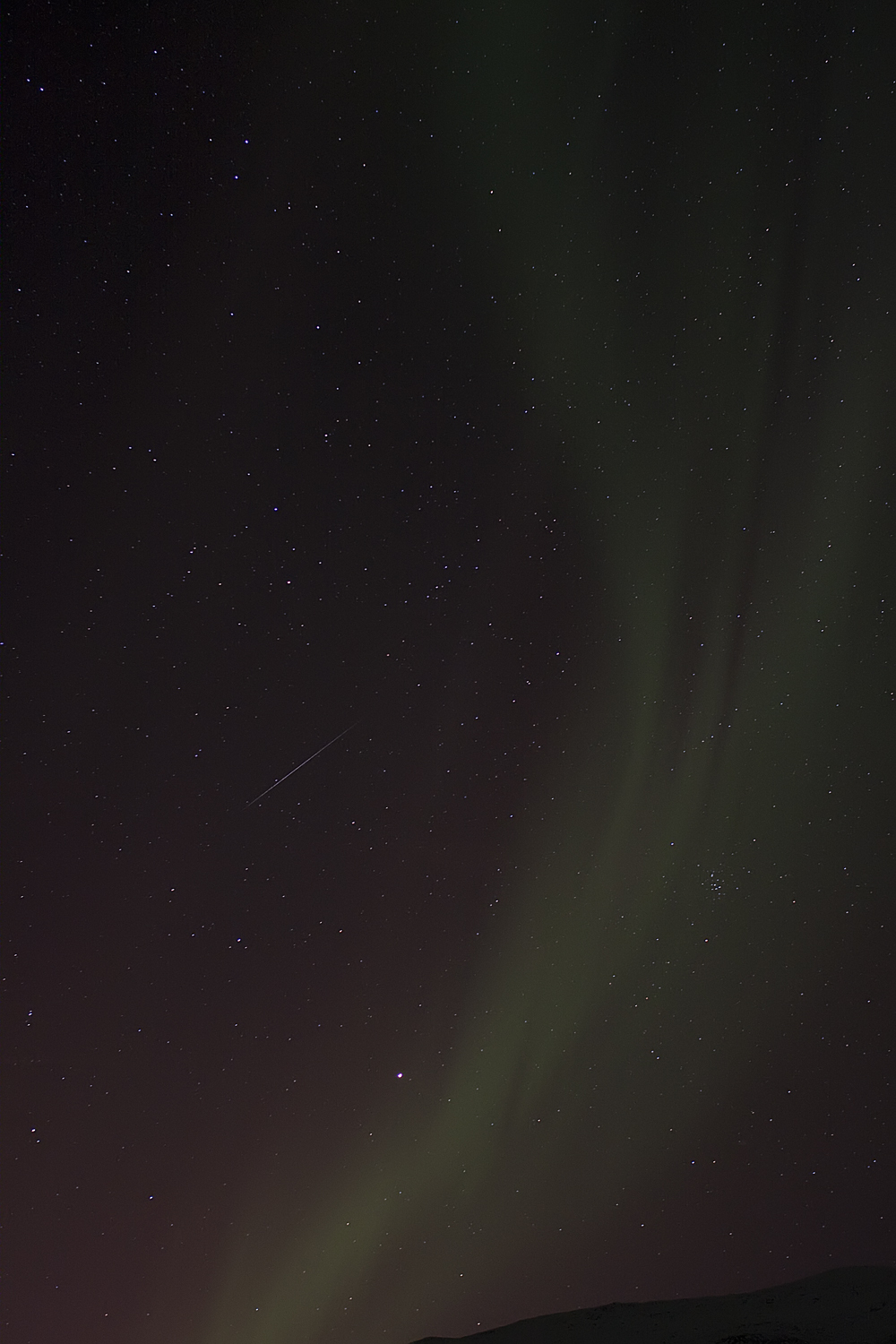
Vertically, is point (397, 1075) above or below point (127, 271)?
below

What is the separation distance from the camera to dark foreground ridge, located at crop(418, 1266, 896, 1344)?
13.9 meters

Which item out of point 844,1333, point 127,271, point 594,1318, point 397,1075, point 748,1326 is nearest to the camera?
point 127,271

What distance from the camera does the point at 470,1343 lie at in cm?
1509

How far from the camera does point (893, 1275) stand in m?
15.9

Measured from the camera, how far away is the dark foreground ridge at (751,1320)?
546 inches

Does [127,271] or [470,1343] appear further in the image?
[470,1343]

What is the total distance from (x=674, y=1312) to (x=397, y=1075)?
12.0 meters

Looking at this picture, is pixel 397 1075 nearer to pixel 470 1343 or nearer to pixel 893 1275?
pixel 470 1343

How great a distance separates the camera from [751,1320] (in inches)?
591

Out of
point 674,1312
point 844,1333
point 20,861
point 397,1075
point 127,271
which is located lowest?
point 844,1333

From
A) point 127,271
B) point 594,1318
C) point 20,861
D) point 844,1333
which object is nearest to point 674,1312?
point 594,1318

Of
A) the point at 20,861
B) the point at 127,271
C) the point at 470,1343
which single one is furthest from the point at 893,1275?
the point at 127,271

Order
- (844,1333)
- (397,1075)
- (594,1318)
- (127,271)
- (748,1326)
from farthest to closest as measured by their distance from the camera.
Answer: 1. (594,1318)
2. (748,1326)
3. (844,1333)
4. (397,1075)
5. (127,271)

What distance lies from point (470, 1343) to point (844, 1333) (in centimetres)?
572
